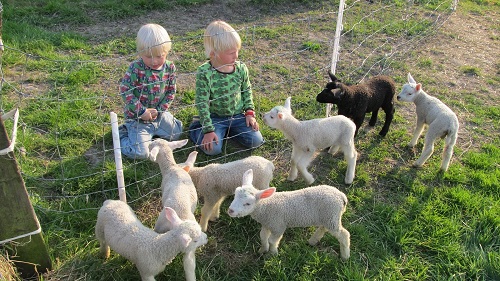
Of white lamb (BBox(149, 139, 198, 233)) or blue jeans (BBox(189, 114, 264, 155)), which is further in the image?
blue jeans (BBox(189, 114, 264, 155))

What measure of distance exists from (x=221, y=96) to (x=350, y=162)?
1.74m

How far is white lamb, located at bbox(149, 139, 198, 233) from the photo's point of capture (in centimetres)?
371

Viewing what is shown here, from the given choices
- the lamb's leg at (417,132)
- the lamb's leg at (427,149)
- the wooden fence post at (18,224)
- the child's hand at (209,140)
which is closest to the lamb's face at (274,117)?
the child's hand at (209,140)

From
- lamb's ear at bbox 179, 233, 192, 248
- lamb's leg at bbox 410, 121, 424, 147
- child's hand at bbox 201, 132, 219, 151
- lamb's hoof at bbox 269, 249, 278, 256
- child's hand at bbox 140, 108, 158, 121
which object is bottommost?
lamb's hoof at bbox 269, 249, 278, 256

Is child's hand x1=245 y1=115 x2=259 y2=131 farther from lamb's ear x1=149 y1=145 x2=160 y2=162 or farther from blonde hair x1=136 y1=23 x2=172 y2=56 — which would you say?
lamb's ear x1=149 y1=145 x2=160 y2=162

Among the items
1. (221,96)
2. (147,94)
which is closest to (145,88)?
(147,94)

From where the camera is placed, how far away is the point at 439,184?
5188mm

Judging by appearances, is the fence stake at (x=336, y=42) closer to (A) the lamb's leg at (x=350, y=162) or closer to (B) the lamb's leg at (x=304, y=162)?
(A) the lamb's leg at (x=350, y=162)

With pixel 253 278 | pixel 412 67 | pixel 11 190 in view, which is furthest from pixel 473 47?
pixel 11 190

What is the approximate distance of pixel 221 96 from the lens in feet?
17.3

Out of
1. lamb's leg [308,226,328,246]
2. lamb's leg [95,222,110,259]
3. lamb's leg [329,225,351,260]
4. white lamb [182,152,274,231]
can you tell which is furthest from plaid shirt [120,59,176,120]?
lamb's leg [329,225,351,260]

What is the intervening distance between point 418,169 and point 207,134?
106 inches

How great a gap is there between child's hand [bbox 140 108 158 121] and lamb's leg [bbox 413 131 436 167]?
3320 mm

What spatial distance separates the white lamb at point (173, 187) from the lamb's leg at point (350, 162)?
194 cm
